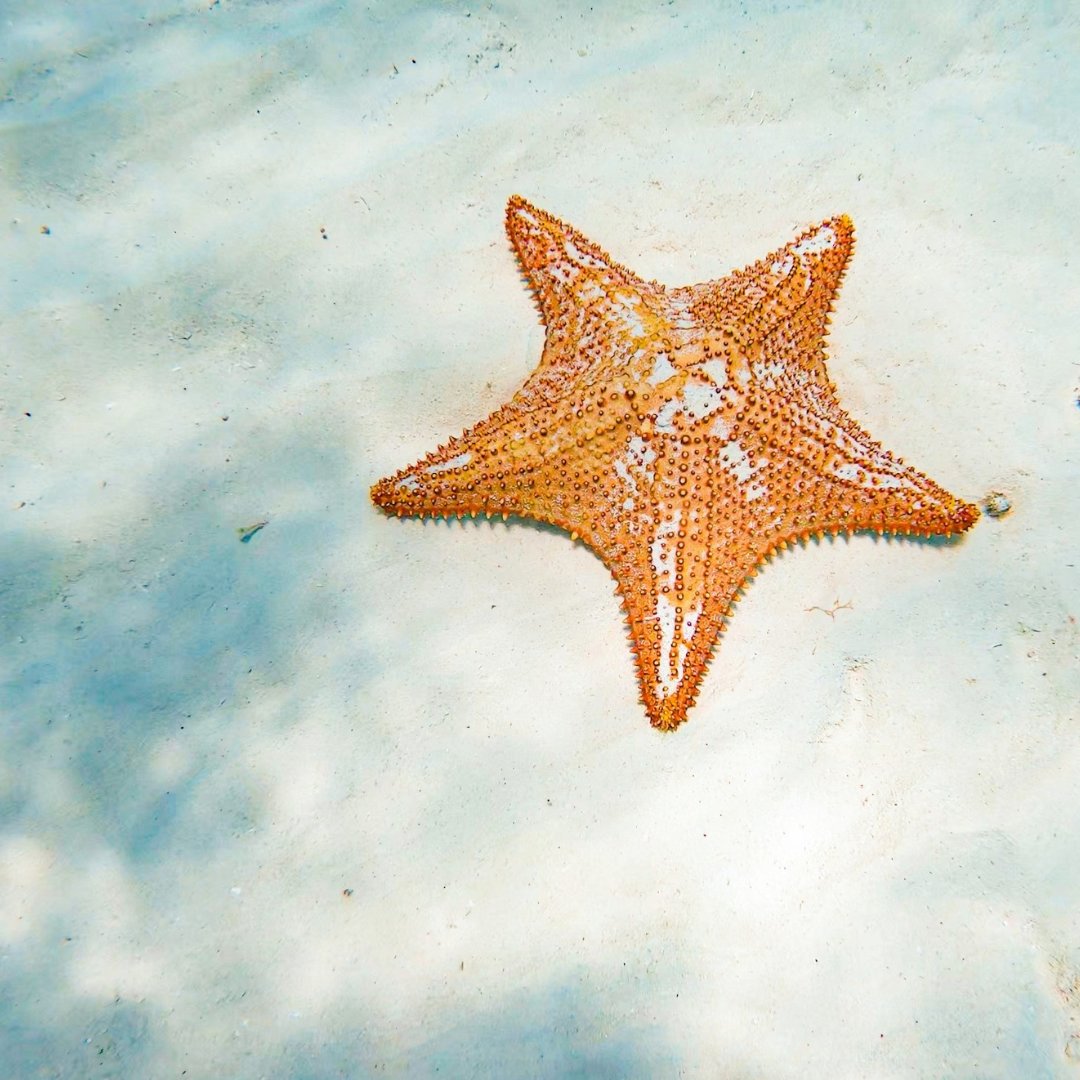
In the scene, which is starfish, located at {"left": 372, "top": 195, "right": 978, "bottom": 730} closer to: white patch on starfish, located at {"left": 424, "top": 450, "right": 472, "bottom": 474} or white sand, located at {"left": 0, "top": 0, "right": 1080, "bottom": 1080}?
white patch on starfish, located at {"left": 424, "top": 450, "right": 472, "bottom": 474}

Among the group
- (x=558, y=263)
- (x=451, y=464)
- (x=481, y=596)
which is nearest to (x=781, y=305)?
(x=558, y=263)

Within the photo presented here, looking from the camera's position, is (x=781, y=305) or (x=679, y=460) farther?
(x=781, y=305)

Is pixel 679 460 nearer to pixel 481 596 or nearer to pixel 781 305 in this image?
pixel 781 305

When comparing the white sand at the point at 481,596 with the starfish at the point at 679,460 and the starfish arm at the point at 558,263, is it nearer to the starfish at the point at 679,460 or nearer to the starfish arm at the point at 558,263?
the starfish arm at the point at 558,263

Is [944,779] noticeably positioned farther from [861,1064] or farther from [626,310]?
[626,310]

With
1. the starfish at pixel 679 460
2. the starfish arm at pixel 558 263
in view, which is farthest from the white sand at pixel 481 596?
the starfish at pixel 679 460

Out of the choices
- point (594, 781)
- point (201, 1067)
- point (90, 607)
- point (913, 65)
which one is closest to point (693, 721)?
point (594, 781)
